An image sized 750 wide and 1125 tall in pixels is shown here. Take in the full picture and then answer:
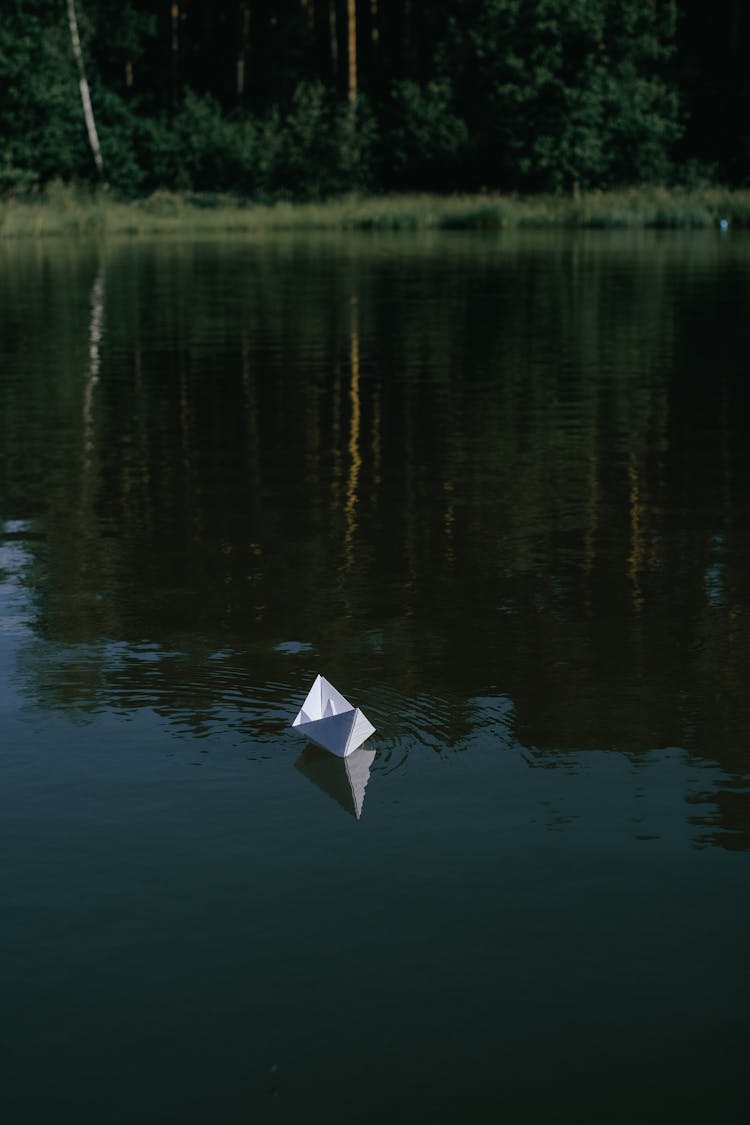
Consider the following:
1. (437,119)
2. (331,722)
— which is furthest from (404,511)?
(437,119)

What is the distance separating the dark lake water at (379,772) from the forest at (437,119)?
176 feet

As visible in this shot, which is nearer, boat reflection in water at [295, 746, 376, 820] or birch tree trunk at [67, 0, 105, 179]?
boat reflection in water at [295, 746, 376, 820]

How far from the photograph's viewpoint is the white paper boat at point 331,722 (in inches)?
253

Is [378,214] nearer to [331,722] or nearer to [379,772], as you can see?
[331,722]

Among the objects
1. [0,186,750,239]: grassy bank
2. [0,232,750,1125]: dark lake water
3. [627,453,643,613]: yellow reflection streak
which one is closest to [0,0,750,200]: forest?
[0,186,750,239]: grassy bank

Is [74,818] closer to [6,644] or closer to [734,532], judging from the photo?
[6,644]

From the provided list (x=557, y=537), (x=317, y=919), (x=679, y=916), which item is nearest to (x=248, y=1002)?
(x=317, y=919)

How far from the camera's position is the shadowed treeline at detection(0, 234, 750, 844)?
7.63m

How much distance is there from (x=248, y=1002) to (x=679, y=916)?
1.29 metres

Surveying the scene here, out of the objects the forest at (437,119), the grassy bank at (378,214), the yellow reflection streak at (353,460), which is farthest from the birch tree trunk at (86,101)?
the yellow reflection streak at (353,460)

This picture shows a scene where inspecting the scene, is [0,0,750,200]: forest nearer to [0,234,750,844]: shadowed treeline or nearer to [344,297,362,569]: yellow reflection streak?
[0,234,750,844]: shadowed treeline

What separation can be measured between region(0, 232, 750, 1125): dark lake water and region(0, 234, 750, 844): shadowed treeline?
41mm

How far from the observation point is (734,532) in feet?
35.6

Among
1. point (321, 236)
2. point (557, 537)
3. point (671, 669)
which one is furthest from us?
point (321, 236)
